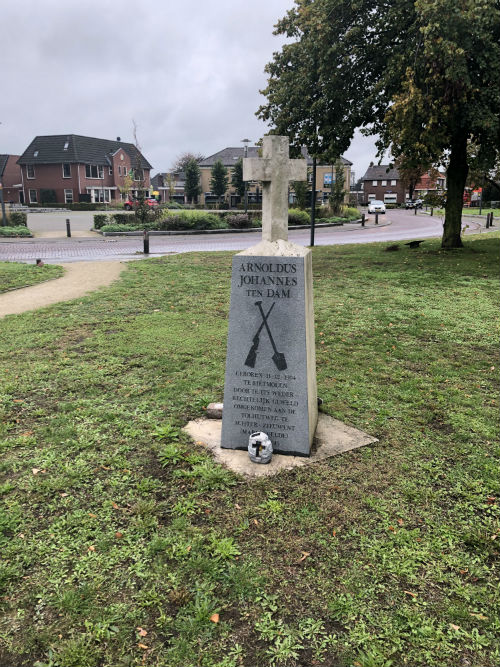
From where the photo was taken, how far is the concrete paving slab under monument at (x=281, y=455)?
14.1 ft

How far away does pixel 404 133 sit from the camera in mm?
13203

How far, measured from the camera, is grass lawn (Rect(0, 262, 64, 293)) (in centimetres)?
1317

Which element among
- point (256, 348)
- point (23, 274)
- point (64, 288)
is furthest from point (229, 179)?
point (256, 348)

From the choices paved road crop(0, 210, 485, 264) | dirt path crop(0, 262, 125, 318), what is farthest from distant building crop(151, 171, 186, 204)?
dirt path crop(0, 262, 125, 318)

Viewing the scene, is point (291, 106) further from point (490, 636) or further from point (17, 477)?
point (490, 636)

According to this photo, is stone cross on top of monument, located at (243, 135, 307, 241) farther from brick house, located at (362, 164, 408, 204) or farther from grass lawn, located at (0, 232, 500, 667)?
brick house, located at (362, 164, 408, 204)

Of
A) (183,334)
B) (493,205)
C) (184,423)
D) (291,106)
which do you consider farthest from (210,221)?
(493,205)

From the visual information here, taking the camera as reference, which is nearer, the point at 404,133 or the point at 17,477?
the point at 17,477

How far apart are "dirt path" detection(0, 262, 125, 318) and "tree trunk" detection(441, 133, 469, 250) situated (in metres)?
11.3

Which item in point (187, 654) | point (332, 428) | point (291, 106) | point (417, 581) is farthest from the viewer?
point (291, 106)

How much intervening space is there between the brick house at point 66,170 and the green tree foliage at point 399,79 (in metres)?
49.2

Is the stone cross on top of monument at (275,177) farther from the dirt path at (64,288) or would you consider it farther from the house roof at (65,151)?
the house roof at (65,151)

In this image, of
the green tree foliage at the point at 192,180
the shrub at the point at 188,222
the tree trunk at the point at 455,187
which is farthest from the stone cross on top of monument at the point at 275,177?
the green tree foliage at the point at 192,180

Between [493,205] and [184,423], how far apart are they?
7577 cm
